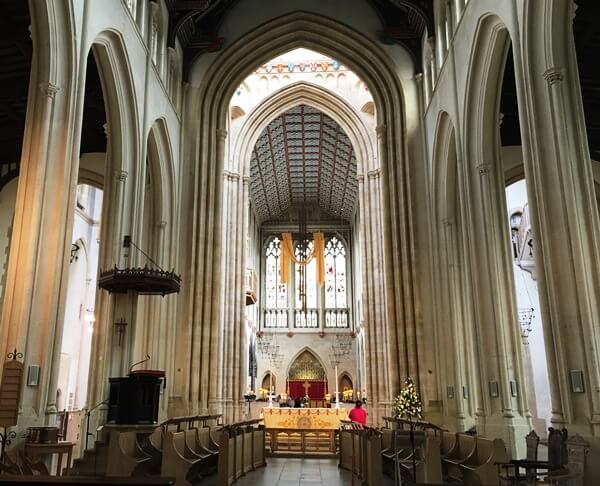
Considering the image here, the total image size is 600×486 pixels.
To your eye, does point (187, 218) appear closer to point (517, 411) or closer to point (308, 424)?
point (308, 424)

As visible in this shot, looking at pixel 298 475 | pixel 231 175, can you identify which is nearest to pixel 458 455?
pixel 298 475

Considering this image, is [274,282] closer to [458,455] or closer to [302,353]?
[302,353]

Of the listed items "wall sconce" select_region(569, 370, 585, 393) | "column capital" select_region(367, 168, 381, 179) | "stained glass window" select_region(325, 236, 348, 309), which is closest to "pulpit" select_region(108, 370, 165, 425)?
"wall sconce" select_region(569, 370, 585, 393)

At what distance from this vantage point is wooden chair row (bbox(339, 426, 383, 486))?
7.31 meters

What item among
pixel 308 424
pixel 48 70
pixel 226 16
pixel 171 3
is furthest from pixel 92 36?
pixel 308 424

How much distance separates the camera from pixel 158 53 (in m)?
13.9

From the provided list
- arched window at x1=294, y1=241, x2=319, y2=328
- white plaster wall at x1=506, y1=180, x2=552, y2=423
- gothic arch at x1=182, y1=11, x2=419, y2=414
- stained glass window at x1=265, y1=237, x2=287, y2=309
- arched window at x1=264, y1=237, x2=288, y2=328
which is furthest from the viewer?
stained glass window at x1=265, y1=237, x2=287, y2=309

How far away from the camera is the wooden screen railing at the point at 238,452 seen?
308 inches

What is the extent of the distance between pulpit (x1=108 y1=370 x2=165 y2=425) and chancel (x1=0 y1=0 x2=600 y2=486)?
31 mm

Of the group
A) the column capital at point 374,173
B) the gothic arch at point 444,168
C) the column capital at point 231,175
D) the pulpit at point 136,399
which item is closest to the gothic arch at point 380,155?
the gothic arch at point 444,168

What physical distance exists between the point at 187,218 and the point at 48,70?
744 cm

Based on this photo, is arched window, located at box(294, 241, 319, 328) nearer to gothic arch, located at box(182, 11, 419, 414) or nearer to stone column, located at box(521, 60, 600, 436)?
gothic arch, located at box(182, 11, 419, 414)

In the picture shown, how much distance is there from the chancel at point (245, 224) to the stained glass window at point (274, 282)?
13416 millimetres

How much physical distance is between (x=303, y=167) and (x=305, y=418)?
1603cm
